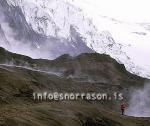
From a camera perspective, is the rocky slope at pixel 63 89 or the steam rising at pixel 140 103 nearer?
the rocky slope at pixel 63 89

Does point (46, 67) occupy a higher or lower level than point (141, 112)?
higher

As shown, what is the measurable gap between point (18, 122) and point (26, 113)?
3.48 m

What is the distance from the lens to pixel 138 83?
3821 inches

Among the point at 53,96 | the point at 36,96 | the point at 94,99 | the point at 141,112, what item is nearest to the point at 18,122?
the point at 36,96

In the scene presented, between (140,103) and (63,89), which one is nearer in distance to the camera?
(63,89)

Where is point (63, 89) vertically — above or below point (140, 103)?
above

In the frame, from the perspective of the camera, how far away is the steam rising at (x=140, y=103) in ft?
256

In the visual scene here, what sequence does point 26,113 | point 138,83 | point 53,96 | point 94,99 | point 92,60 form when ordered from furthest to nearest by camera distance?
point 92,60 < point 138,83 < point 94,99 < point 53,96 < point 26,113

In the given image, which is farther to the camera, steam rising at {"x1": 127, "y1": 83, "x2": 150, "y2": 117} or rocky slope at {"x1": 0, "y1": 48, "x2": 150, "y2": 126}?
steam rising at {"x1": 127, "y1": 83, "x2": 150, "y2": 117}

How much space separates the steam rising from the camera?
256 ft

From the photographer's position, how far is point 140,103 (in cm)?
8375

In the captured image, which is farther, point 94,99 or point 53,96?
point 94,99

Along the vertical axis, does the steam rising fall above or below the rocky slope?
below

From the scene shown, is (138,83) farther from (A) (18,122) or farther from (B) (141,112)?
(A) (18,122)
